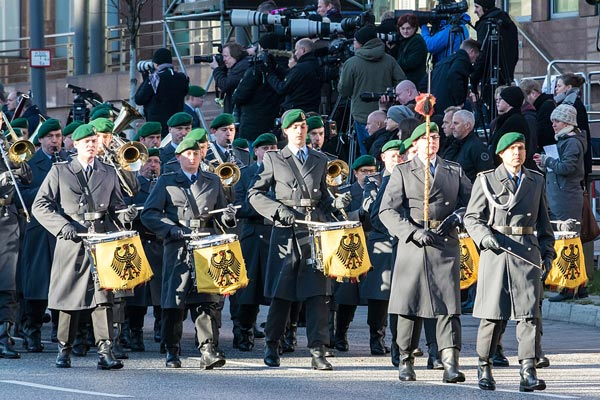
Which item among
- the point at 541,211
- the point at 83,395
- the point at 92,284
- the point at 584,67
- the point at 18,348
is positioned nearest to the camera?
the point at 83,395

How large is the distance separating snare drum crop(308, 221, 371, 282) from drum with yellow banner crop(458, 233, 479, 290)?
0.82 metres

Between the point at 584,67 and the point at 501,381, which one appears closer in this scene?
the point at 501,381

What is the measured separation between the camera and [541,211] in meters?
12.8

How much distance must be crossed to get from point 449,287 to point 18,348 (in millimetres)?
4298

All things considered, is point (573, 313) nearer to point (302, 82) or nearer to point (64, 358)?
point (302, 82)

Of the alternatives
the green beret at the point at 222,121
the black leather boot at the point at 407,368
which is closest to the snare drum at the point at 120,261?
the black leather boot at the point at 407,368

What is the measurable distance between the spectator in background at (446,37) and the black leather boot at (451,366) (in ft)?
22.7

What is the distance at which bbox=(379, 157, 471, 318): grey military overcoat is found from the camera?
1296 cm

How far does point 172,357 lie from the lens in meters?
13.8

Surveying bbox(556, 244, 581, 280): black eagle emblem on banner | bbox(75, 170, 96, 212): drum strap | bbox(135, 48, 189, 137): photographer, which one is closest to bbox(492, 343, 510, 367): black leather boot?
bbox(556, 244, 581, 280): black eagle emblem on banner

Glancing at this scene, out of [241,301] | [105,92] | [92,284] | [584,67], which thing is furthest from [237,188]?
[105,92]

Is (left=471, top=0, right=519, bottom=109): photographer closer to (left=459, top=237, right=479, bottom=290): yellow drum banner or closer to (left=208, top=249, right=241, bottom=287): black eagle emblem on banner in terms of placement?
(left=459, top=237, right=479, bottom=290): yellow drum banner

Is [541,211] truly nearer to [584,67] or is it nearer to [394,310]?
[394,310]

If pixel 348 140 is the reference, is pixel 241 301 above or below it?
below
